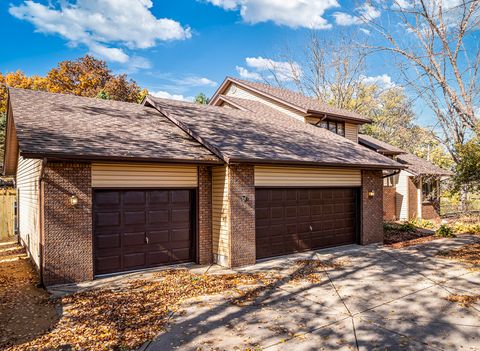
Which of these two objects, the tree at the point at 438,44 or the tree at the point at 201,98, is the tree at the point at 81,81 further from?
the tree at the point at 438,44

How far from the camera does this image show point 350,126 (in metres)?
19.0

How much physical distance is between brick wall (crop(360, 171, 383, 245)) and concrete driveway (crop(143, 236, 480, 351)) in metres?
4.01

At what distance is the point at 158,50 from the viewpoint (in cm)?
2698

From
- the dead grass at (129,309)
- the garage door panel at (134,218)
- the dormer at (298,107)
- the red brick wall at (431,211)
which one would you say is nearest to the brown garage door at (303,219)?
the dead grass at (129,309)

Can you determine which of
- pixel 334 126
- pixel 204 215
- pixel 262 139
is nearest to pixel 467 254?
pixel 262 139

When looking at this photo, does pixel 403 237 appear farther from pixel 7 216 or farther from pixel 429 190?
pixel 7 216

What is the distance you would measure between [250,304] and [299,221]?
5353 mm

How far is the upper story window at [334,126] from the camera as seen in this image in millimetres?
18172

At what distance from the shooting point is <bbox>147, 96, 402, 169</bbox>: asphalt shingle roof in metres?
10.3

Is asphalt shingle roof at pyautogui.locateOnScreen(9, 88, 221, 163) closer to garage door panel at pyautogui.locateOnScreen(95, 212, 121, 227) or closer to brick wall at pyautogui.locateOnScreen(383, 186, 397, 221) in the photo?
garage door panel at pyautogui.locateOnScreen(95, 212, 121, 227)

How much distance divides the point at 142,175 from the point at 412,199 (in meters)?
19.0

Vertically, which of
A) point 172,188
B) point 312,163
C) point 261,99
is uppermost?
point 261,99

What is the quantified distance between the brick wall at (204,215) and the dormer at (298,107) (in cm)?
810

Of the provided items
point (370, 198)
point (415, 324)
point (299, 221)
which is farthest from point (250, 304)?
point (370, 198)
